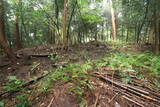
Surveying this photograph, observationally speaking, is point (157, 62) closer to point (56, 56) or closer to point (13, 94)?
point (56, 56)

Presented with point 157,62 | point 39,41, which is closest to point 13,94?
point 157,62

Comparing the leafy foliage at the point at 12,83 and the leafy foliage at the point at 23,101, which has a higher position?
the leafy foliage at the point at 12,83

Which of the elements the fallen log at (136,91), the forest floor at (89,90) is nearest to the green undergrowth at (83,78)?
the forest floor at (89,90)

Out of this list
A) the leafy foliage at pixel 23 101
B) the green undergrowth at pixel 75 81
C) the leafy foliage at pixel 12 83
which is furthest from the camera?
the leafy foliage at pixel 12 83

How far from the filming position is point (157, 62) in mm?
4129

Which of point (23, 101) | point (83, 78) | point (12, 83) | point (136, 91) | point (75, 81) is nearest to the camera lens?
point (23, 101)

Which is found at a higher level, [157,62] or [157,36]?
[157,36]

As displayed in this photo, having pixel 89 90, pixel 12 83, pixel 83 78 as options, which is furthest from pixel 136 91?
pixel 12 83

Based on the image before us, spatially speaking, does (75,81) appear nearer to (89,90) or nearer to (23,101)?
(89,90)

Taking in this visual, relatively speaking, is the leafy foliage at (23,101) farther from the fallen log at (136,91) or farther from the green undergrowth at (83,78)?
the fallen log at (136,91)

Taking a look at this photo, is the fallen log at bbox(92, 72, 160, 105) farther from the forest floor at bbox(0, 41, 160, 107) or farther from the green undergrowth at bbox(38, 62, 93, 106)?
the green undergrowth at bbox(38, 62, 93, 106)

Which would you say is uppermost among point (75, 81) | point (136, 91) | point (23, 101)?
point (75, 81)

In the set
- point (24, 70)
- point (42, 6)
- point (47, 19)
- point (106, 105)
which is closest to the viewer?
point (106, 105)

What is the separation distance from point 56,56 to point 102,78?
3.40m
